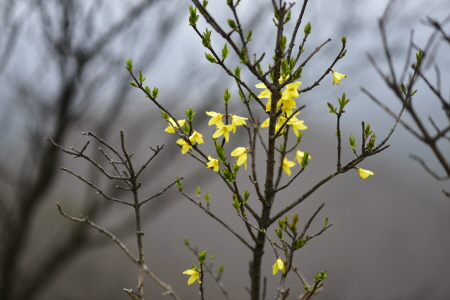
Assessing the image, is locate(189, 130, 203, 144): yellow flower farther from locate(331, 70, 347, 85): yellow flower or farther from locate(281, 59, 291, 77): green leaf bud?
locate(331, 70, 347, 85): yellow flower

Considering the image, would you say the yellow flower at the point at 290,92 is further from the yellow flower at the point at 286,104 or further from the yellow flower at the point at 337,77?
the yellow flower at the point at 337,77

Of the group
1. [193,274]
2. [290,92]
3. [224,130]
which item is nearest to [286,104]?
[290,92]

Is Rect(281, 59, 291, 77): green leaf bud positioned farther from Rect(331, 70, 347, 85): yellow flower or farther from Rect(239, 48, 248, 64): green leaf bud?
Rect(331, 70, 347, 85): yellow flower

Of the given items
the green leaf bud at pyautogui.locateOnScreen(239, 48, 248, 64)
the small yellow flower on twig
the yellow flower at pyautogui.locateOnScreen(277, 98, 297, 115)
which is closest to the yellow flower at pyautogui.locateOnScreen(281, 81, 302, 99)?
the yellow flower at pyautogui.locateOnScreen(277, 98, 297, 115)

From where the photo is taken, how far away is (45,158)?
6.39 feet

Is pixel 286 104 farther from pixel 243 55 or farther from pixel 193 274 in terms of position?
pixel 193 274

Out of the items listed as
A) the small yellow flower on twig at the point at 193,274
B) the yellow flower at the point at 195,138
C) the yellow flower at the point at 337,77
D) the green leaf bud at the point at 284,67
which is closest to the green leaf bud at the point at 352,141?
the yellow flower at the point at 337,77

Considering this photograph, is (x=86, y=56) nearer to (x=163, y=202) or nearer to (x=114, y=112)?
(x=114, y=112)

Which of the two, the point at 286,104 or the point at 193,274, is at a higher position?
the point at 286,104

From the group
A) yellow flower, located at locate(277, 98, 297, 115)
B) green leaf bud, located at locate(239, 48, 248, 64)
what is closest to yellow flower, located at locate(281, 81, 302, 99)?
yellow flower, located at locate(277, 98, 297, 115)

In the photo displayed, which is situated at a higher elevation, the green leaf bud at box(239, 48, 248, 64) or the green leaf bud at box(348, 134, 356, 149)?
the green leaf bud at box(239, 48, 248, 64)

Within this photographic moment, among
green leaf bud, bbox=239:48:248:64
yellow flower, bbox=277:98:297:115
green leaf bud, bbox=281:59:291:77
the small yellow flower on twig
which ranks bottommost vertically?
the small yellow flower on twig

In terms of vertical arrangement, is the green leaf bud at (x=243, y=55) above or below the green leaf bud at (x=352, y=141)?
above

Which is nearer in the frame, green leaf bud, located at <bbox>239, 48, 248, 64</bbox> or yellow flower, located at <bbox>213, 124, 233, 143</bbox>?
green leaf bud, located at <bbox>239, 48, 248, 64</bbox>
